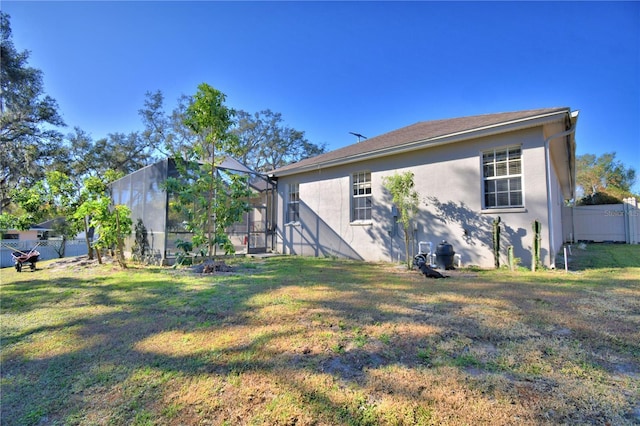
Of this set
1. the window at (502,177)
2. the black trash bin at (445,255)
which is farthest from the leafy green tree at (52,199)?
the window at (502,177)

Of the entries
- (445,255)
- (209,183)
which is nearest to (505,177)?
(445,255)

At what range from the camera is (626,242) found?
50.7 feet

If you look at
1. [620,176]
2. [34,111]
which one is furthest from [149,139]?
[620,176]

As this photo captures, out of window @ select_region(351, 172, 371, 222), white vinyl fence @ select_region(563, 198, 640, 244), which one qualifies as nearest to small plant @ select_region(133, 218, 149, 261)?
window @ select_region(351, 172, 371, 222)

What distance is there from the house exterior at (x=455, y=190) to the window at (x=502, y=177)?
0.02 m

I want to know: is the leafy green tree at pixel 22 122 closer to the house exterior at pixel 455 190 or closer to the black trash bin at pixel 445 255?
the house exterior at pixel 455 190

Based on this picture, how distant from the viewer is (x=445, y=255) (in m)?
7.70

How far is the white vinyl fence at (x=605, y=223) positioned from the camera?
15.3 meters

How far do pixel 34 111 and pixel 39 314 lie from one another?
64.3 feet

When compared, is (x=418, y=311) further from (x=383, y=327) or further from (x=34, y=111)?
(x=34, y=111)

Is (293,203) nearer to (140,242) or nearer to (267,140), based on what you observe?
(140,242)

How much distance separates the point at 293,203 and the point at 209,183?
5335mm

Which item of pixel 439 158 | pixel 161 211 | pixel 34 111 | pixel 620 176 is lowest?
pixel 161 211

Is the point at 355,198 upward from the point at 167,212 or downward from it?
upward
